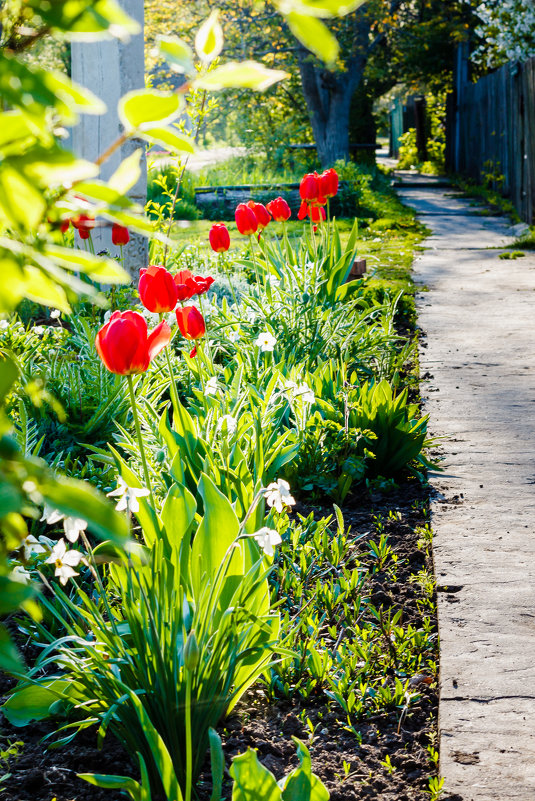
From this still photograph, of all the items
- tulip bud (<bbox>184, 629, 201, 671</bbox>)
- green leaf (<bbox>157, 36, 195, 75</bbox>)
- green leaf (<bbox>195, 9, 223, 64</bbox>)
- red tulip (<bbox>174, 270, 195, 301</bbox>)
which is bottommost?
tulip bud (<bbox>184, 629, 201, 671</bbox>)

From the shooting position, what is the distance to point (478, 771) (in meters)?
1.54

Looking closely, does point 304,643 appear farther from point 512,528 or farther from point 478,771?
point 512,528

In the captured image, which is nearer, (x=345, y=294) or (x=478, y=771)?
(x=478, y=771)

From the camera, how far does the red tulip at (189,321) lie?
2.14m

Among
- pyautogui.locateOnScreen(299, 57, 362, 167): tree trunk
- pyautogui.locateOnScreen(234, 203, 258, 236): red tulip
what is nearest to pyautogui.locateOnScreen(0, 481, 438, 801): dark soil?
pyautogui.locateOnScreen(234, 203, 258, 236): red tulip

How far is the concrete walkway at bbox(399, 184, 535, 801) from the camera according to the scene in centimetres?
162

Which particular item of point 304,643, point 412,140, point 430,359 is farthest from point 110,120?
point 412,140

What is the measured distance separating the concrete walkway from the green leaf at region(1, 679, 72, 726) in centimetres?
76

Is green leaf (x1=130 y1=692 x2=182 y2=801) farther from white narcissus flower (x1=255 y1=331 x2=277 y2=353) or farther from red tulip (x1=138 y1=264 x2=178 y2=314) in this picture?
white narcissus flower (x1=255 y1=331 x2=277 y2=353)

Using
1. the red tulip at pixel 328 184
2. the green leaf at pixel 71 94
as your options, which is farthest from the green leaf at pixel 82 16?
the red tulip at pixel 328 184

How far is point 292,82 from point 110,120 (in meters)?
13.4

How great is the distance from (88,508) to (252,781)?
31.7 inches

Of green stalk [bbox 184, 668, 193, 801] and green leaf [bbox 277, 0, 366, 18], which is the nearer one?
green leaf [bbox 277, 0, 366, 18]

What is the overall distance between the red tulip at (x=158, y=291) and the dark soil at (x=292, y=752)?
0.91 m
